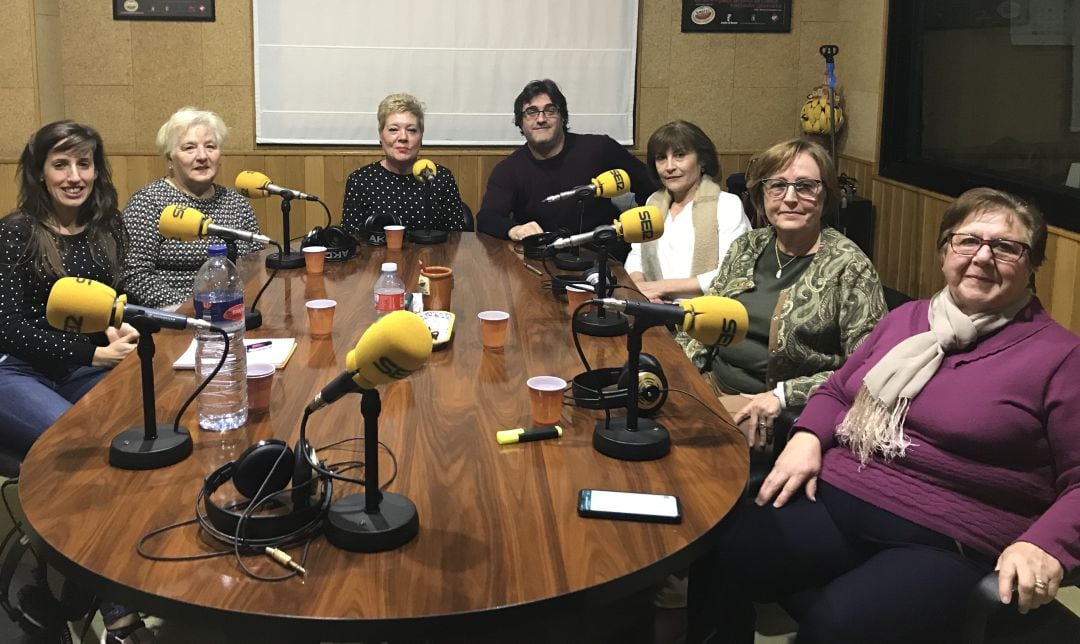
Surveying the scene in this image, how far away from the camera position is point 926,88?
15.3ft

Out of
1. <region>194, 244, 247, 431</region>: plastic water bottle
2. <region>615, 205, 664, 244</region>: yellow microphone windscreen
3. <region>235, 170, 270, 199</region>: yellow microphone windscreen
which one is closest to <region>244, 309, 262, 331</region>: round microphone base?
<region>194, 244, 247, 431</region>: plastic water bottle

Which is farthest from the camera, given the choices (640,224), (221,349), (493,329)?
(640,224)

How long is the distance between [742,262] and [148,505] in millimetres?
1665

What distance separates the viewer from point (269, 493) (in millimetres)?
1420

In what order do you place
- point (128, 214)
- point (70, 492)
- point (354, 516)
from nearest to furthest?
point (354, 516), point (70, 492), point (128, 214)

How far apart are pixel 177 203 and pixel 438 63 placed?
2281 millimetres

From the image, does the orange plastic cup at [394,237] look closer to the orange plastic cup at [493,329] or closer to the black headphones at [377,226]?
the black headphones at [377,226]

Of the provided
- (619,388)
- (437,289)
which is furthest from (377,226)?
(619,388)

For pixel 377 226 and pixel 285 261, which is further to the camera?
pixel 377 226

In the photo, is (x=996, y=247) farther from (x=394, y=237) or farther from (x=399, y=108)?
(x=399, y=108)

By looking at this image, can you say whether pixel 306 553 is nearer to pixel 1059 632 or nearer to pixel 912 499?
pixel 912 499

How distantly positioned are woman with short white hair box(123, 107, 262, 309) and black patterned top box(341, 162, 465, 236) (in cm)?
49

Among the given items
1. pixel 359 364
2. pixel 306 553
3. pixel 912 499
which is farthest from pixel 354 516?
pixel 912 499

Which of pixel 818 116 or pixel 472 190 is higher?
pixel 818 116
